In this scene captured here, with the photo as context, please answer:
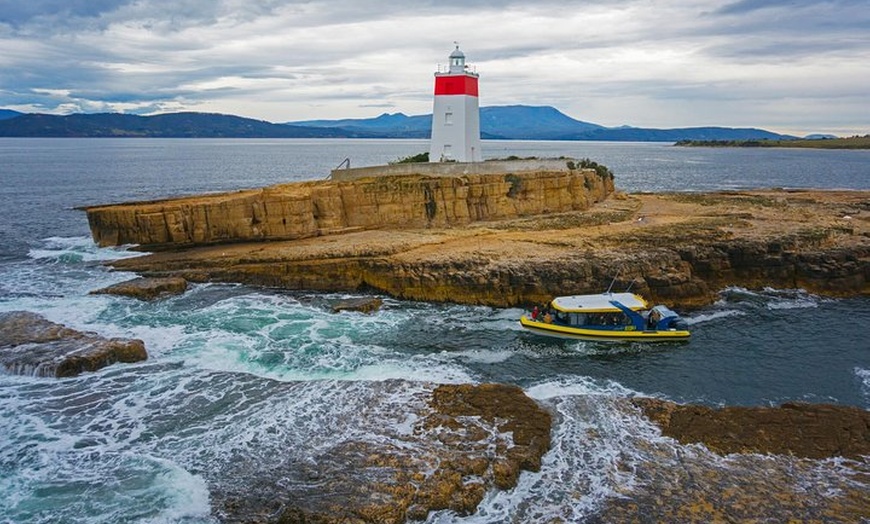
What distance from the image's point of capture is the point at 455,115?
41.3 meters

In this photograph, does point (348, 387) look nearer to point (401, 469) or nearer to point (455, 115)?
point (401, 469)

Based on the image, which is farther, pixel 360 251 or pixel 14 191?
pixel 14 191

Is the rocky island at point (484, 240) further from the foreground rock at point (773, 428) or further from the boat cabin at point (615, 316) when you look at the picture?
the foreground rock at point (773, 428)

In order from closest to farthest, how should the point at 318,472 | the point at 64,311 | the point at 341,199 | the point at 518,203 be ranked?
the point at 318,472 < the point at 64,311 < the point at 341,199 < the point at 518,203

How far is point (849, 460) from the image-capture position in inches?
604

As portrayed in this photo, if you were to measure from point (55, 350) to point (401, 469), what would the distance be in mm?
14052

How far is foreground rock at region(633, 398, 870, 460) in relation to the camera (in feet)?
52.0

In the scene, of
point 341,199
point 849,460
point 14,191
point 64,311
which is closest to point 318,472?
point 849,460

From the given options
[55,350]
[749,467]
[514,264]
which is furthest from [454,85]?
[749,467]

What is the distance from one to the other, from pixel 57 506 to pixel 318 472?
558cm

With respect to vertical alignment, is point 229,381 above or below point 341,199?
below

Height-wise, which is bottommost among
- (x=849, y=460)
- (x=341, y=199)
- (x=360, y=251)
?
(x=849, y=460)

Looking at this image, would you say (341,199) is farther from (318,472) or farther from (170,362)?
(318,472)

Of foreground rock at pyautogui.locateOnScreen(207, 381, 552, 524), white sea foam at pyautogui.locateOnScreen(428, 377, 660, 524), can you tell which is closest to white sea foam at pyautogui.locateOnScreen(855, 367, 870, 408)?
white sea foam at pyautogui.locateOnScreen(428, 377, 660, 524)
